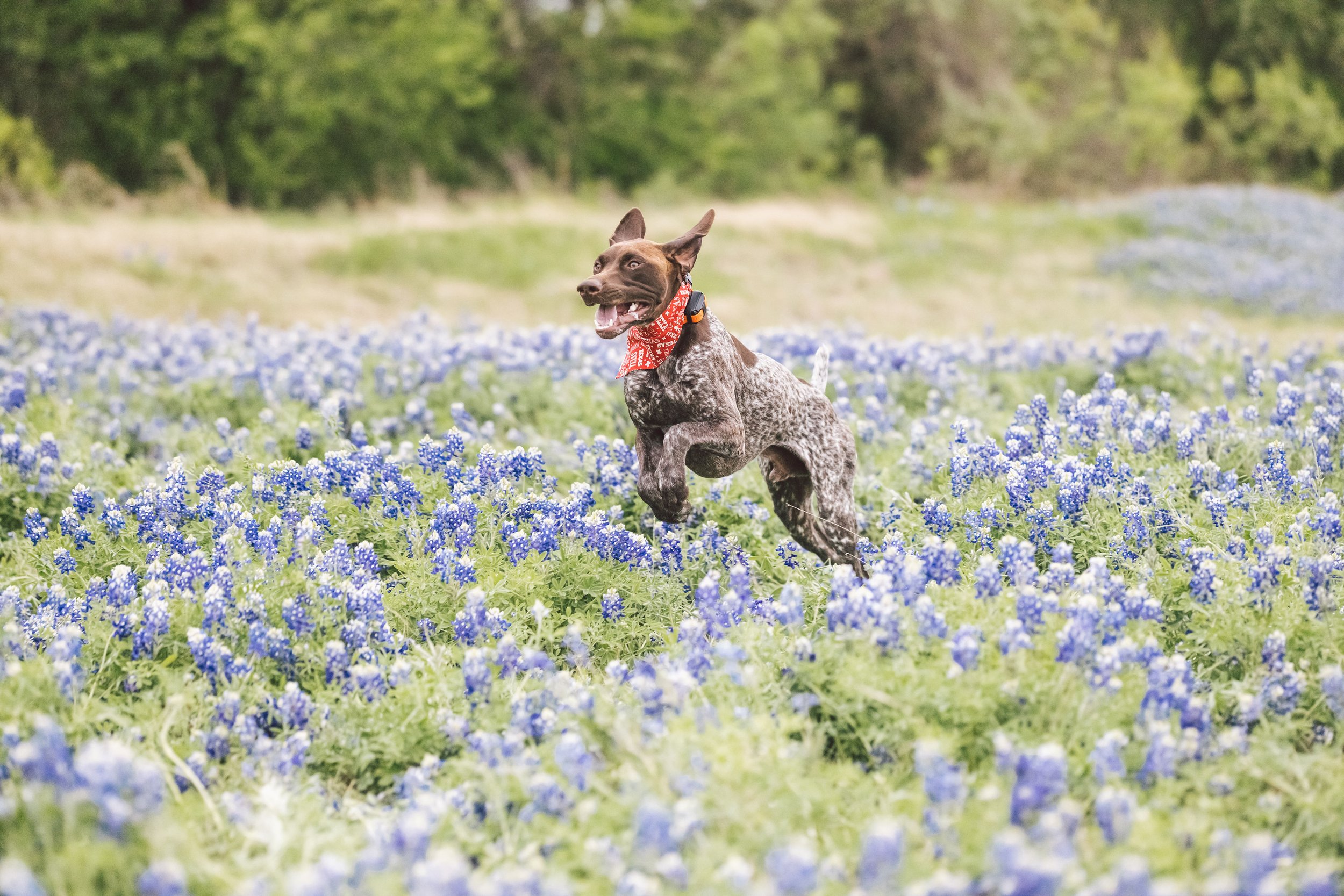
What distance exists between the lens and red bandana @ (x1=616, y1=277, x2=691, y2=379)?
3762 mm

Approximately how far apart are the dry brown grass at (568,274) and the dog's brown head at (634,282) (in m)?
7.08

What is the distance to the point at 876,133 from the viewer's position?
34.3 m

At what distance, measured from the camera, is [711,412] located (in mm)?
3738

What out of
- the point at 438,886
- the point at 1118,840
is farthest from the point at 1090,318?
the point at 438,886

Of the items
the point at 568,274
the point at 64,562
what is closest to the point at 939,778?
the point at 64,562

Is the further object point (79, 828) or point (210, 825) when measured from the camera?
point (210, 825)

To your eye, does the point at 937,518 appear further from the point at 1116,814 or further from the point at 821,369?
the point at 1116,814

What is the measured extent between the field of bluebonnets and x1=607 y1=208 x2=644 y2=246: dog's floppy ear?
1.09 metres

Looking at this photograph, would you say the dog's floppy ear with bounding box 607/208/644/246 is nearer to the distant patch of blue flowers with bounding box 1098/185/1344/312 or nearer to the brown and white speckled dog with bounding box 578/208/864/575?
the brown and white speckled dog with bounding box 578/208/864/575

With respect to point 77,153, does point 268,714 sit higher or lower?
lower

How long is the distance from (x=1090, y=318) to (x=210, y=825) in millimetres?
12597

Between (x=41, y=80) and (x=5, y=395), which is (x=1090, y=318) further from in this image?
(x=41, y=80)

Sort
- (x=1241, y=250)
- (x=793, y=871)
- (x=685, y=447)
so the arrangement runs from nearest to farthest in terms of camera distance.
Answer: (x=793, y=871), (x=685, y=447), (x=1241, y=250)

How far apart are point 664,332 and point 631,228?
44cm
